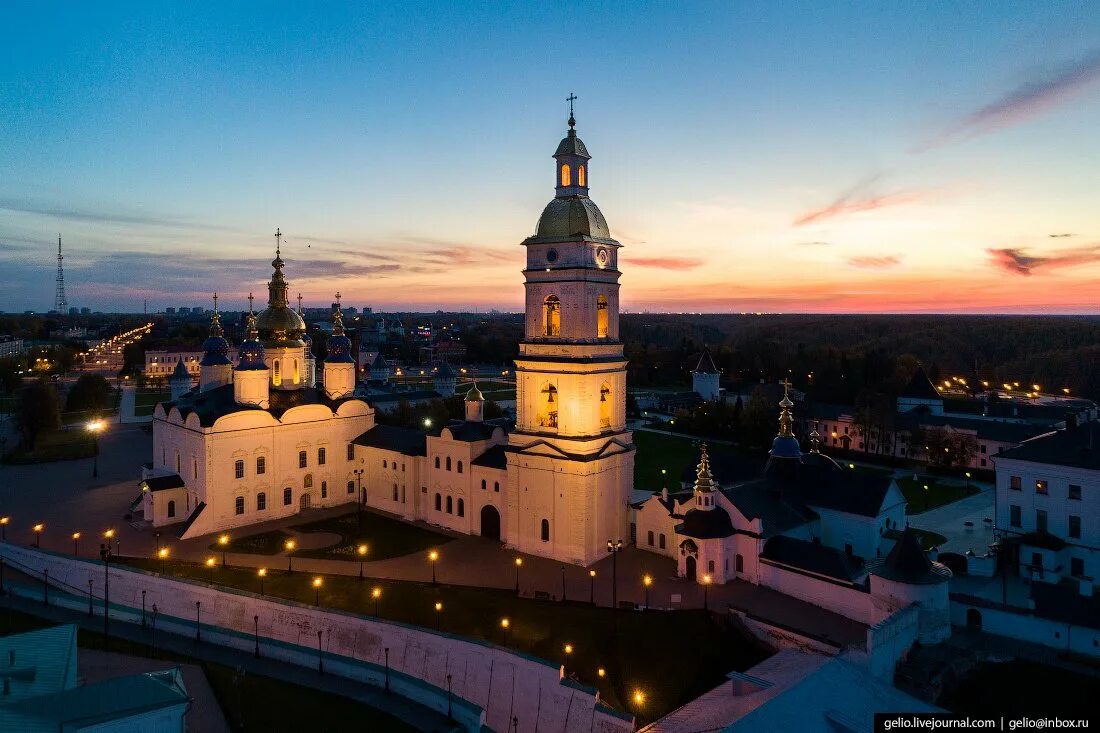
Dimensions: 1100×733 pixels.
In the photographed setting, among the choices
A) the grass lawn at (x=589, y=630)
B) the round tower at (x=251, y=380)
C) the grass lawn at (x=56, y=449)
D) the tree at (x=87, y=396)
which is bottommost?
the grass lawn at (x=589, y=630)

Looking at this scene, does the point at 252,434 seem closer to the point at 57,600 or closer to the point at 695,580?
the point at 57,600

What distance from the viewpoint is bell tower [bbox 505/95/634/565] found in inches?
1097

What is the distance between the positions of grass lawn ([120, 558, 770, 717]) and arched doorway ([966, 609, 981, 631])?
6.82 m

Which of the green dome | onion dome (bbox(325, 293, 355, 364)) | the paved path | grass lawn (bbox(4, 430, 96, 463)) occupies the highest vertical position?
the green dome

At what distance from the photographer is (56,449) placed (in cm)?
4900

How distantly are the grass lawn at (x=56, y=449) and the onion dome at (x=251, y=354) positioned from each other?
19038 mm

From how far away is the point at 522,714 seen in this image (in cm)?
1891

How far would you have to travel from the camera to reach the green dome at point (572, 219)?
94.5ft

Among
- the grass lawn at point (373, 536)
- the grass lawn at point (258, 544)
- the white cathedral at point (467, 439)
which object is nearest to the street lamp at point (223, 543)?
the grass lawn at point (258, 544)

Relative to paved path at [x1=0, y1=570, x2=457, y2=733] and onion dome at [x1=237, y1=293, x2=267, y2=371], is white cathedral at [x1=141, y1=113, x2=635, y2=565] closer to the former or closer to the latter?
onion dome at [x1=237, y1=293, x2=267, y2=371]

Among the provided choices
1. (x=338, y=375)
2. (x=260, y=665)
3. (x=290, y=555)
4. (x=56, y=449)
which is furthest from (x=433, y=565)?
(x=56, y=449)

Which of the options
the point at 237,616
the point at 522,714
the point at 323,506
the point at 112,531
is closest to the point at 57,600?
the point at 112,531

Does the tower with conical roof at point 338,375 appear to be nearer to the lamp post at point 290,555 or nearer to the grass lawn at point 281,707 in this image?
the lamp post at point 290,555

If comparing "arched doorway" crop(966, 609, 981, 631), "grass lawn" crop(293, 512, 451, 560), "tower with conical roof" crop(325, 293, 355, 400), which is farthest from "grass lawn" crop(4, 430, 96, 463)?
"arched doorway" crop(966, 609, 981, 631)
